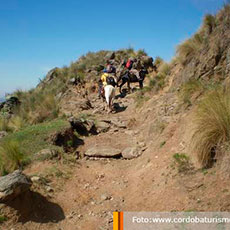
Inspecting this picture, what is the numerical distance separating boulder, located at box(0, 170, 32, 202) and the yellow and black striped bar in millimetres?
1674

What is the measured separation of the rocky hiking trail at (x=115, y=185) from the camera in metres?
4.09

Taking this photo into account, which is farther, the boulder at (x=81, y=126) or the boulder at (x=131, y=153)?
the boulder at (x=81, y=126)

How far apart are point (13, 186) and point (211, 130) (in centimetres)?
350

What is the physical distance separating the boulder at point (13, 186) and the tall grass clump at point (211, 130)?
3108mm

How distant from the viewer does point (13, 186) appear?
431 cm

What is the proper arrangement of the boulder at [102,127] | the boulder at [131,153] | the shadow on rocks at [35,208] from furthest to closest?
the boulder at [102,127] → the boulder at [131,153] → the shadow on rocks at [35,208]

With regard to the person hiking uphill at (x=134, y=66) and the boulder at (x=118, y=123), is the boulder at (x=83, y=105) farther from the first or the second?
the person hiking uphill at (x=134, y=66)

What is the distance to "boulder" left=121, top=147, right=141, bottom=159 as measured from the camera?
7036mm

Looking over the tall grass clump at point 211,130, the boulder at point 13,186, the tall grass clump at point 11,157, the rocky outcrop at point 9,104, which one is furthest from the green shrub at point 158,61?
the boulder at point 13,186

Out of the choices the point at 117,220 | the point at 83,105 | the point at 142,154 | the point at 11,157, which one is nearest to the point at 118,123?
the point at 142,154

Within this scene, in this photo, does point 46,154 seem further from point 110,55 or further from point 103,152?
point 110,55

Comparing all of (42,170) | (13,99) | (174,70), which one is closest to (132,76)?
(174,70)

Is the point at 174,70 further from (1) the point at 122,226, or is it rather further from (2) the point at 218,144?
(1) the point at 122,226

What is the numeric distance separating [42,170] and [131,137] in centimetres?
350
